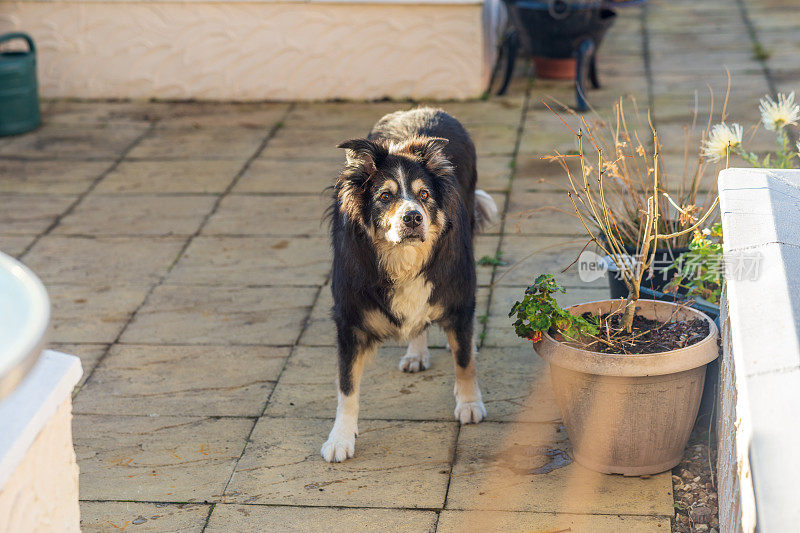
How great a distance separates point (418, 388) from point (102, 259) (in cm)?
238

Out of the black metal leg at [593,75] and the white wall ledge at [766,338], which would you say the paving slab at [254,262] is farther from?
the black metal leg at [593,75]

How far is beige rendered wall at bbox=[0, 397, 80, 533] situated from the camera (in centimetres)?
188

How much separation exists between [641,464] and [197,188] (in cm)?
409

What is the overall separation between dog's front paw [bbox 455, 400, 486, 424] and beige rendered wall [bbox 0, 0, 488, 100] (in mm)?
4736

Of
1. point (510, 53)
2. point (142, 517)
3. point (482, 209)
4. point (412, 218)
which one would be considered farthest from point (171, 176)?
point (412, 218)

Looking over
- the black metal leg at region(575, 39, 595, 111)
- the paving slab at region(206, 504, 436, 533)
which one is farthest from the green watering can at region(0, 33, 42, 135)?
the paving slab at region(206, 504, 436, 533)

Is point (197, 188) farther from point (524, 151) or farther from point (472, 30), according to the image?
point (472, 30)

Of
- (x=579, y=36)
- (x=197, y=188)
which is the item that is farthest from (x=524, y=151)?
(x=197, y=188)

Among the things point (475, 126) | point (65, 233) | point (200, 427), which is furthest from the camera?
point (475, 126)

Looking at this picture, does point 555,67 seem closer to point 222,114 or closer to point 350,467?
point 222,114

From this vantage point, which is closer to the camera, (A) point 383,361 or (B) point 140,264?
(A) point 383,361

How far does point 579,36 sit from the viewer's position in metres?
7.51

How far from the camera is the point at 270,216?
579 cm

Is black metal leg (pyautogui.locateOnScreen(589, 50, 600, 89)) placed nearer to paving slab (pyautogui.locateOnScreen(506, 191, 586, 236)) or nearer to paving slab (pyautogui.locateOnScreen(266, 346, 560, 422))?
paving slab (pyautogui.locateOnScreen(506, 191, 586, 236))
